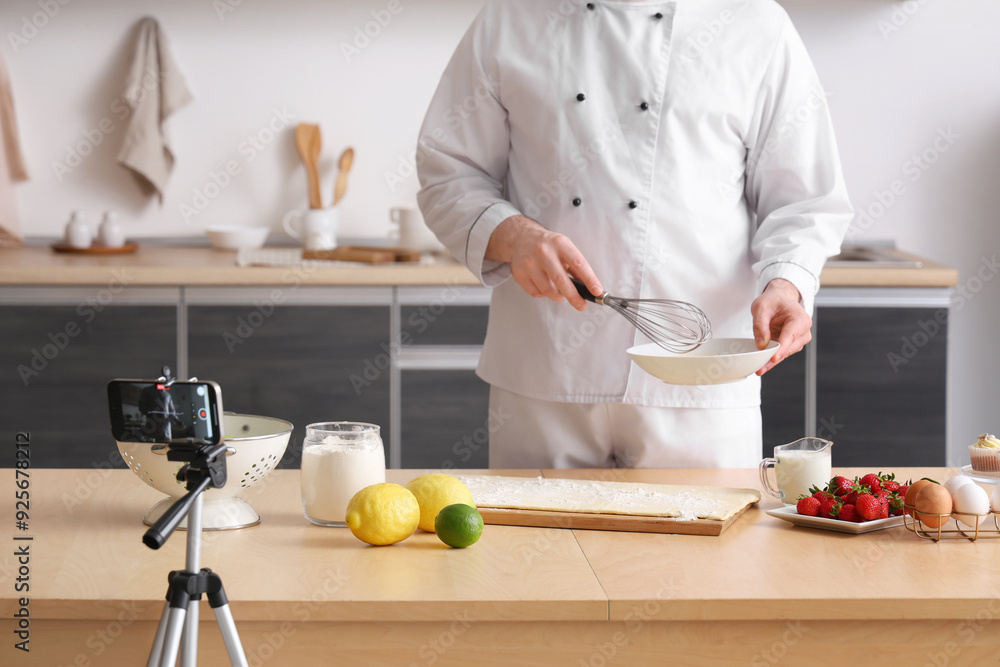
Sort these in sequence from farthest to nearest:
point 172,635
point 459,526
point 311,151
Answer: point 311,151 < point 459,526 < point 172,635

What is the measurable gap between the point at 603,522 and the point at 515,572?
0.16 m

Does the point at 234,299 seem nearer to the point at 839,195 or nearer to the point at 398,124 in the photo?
the point at 398,124

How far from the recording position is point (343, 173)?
9.20 feet

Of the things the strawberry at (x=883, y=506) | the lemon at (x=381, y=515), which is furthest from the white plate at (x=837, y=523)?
the lemon at (x=381, y=515)

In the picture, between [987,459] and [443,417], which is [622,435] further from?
[443,417]

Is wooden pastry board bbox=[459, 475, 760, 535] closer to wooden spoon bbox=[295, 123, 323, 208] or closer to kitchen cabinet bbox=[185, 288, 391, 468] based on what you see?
kitchen cabinet bbox=[185, 288, 391, 468]

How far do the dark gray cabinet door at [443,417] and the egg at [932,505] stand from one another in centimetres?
148

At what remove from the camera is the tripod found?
0.68 meters

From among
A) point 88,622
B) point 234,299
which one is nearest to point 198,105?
point 234,299

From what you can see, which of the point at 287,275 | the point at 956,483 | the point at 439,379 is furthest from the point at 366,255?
the point at 956,483

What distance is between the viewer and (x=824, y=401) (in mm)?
2406

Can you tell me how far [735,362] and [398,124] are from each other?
1984mm

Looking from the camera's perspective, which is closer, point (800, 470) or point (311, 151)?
point (800, 470)

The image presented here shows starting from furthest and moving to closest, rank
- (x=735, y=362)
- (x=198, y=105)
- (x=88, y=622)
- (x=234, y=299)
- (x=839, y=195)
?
(x=198, y=105)
(x=234, y=299)
(x=839, y=195)
(x=735, y=362)
(x=88, y=622)
